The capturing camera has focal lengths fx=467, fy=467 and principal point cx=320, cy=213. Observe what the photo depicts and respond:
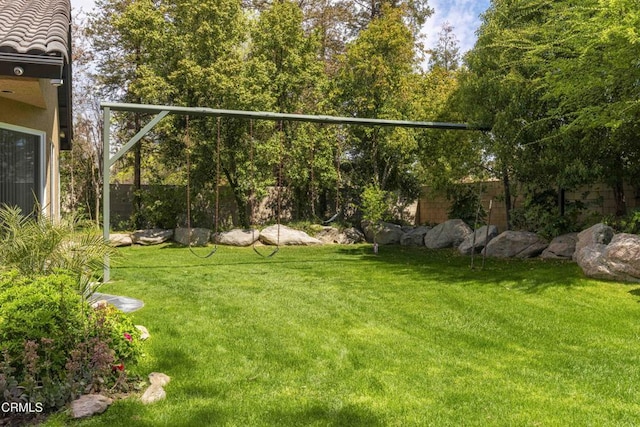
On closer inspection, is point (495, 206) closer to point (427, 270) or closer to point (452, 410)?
point (427, 270)

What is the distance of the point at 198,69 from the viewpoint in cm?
1405

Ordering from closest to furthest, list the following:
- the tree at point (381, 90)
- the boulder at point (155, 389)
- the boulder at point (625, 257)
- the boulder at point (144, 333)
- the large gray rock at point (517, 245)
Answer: the boulder at point (155, 389) → the boulder at point (144, 333) → the boulder at point (625, 257) → the large gray rock at point (517, 245) → the tree at point (381, 90)

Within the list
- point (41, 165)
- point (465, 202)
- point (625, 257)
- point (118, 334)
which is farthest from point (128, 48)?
point (625, 257)

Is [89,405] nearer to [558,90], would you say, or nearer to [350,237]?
[558,90]

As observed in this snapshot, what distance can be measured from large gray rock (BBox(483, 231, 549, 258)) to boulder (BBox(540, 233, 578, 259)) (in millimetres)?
304

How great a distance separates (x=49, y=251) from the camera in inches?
165

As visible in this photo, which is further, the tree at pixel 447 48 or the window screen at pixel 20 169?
the tree at pixel 447 48

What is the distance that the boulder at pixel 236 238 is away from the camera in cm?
1425

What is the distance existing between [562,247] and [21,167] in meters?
9.47

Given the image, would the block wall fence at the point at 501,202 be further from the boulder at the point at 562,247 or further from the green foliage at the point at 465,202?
the boulder at the point at 562,247

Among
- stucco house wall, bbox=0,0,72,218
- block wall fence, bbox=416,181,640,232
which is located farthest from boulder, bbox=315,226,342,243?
stucco house wall, bbox=0,0,72,218

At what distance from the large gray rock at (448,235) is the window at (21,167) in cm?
1027

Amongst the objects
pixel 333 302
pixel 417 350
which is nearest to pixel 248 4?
pixel 333 302

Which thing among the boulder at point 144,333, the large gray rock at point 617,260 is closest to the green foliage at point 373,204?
the large gray rock at point 617,260
